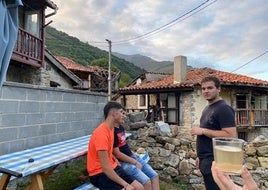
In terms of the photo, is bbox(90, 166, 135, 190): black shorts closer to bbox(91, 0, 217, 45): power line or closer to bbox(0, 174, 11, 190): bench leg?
bbox(0, 174, 11, 190): bench leg

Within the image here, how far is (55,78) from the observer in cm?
1354

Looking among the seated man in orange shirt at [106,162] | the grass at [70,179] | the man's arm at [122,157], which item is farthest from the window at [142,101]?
the seated man in orange shirt at [106,162]

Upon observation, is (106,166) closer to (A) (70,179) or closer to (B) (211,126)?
(B) (211,126)

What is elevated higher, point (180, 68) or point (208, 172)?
point (180, 68)

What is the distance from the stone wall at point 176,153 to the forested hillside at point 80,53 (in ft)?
96.8

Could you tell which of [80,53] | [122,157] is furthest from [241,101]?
[80,53]

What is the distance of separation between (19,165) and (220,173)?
6.66 feet

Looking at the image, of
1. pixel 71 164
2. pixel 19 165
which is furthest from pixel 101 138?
pixel 71 164

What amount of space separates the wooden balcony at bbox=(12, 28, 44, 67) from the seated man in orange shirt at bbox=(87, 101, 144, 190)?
7.90 m

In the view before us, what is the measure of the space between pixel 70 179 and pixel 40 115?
114cm

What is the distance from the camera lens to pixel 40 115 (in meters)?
4.33

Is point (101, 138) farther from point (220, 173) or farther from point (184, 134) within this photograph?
point (184, 134)

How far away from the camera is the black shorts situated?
2.65 m

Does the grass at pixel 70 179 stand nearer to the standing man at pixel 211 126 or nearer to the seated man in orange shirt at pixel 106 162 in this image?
the seated man in orange shirt at pixel 106 162
